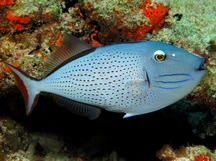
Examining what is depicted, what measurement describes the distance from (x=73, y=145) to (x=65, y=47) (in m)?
3.06

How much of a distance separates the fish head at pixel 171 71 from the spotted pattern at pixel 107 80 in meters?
0.07

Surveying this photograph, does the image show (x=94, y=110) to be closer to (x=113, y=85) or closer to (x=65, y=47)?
(x=113, y=85)

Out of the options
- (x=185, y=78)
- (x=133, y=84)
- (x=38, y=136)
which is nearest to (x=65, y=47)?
(x=133, y=84)

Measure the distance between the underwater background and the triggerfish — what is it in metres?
1.30

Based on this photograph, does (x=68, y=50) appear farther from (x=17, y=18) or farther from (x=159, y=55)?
(x=17, y=18)

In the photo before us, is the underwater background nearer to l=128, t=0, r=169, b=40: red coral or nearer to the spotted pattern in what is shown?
l=128, t=0, r=169, b=40: red coral

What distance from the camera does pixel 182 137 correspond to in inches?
160

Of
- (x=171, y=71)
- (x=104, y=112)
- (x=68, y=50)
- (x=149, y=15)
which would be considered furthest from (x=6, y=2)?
(x=171, y=71)

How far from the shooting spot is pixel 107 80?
2047 mm

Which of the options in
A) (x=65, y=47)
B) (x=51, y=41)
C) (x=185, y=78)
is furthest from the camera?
(x=51, y=41)

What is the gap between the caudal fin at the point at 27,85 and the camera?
7.03 ft

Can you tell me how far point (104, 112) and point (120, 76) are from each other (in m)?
2.02

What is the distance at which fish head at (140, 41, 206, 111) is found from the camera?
196cm

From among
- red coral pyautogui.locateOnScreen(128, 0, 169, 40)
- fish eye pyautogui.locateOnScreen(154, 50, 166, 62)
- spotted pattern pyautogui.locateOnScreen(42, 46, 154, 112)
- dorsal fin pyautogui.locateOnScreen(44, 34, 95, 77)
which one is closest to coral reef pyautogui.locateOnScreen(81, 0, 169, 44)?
red coral pyautogui.locateOnScreen(128, 0, 169, 40)
